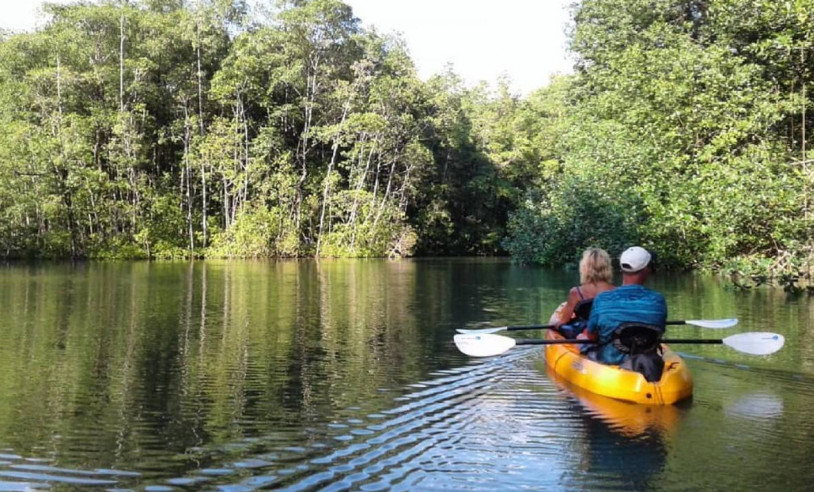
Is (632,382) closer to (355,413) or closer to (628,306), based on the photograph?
(628,306)

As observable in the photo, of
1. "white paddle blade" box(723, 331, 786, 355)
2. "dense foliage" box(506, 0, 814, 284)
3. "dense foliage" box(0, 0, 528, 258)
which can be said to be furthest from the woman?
"dense foliage" box(0, 0, 528, 258)

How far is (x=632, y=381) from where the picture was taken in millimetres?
6176

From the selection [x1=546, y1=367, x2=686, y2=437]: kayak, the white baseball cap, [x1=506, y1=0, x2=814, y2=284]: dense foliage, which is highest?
[x1=506, y1=0, x2=814, y2=284]: dense foliage

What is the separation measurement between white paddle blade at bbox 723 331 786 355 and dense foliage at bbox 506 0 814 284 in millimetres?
10420

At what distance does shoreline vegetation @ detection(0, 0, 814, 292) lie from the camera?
28.1 meters

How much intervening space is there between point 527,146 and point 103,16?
2826cm

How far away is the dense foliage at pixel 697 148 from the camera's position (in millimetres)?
18469

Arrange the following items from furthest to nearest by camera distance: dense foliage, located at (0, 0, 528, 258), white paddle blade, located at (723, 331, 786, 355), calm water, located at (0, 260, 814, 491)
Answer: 1. dense foliage, located at (0, 0, 528, 258)
2. white paddle blade, located at (723, 331, 786, 355)
3. calm water, located at (0, 260, 814, 491)

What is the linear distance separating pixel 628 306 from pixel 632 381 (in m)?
0.65

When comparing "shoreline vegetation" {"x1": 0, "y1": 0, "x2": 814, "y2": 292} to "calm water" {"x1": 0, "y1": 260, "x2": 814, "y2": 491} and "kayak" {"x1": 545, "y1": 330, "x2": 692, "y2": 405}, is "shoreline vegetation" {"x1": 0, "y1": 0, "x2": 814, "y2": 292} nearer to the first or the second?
"calm water" {"x1": 0, "y1": 260, "x2": 814, "y2": 491}

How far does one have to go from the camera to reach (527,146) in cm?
5056

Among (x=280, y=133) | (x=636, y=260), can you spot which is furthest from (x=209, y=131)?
(x=636, y=260)

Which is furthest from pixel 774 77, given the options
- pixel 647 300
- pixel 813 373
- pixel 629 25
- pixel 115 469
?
pixel 115 469

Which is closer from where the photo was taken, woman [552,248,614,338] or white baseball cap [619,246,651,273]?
white baseball cap [619,246,651,273]
